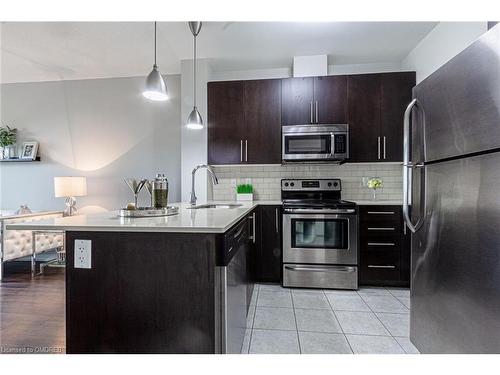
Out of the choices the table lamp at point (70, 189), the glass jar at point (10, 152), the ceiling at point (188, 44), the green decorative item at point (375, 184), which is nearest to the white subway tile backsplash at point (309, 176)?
the green decorative item at point (375, 184)

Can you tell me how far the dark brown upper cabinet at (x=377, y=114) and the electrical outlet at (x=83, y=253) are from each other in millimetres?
2819

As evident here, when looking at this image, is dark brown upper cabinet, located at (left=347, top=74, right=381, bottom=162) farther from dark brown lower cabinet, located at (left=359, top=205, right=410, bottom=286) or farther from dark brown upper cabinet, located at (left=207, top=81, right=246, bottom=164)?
dark brown upper cabinet, located at (left=207, top=81, right=246, bottom=164)

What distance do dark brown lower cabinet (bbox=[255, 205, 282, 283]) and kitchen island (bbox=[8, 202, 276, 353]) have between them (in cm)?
172

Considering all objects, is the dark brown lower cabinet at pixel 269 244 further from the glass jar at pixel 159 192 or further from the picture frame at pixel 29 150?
the picture frame at pixel 29 150

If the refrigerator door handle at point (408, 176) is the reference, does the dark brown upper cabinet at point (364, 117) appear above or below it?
above

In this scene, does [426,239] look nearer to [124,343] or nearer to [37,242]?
[124,343]

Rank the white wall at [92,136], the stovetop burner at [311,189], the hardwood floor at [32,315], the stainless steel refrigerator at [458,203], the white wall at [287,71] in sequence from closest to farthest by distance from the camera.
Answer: the stainless steel refrigerator at [458,203] → the hardwood floor at [32,315] → the stovetop burner at [311,189] → the white wall at [287,71] → the white wall at [92,136]

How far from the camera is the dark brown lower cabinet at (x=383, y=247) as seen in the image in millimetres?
2803

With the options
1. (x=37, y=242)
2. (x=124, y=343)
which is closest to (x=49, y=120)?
(x=37, y=242)

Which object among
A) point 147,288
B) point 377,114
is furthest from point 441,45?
point 147,288

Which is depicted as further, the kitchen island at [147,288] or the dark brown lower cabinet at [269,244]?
the dark brown lower cabinet at [269,244]

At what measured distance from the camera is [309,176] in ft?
11.3

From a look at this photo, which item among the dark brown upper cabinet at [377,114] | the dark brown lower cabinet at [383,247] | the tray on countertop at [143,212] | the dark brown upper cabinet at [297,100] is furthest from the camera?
the dark brown upper cabinet at [297,100]
